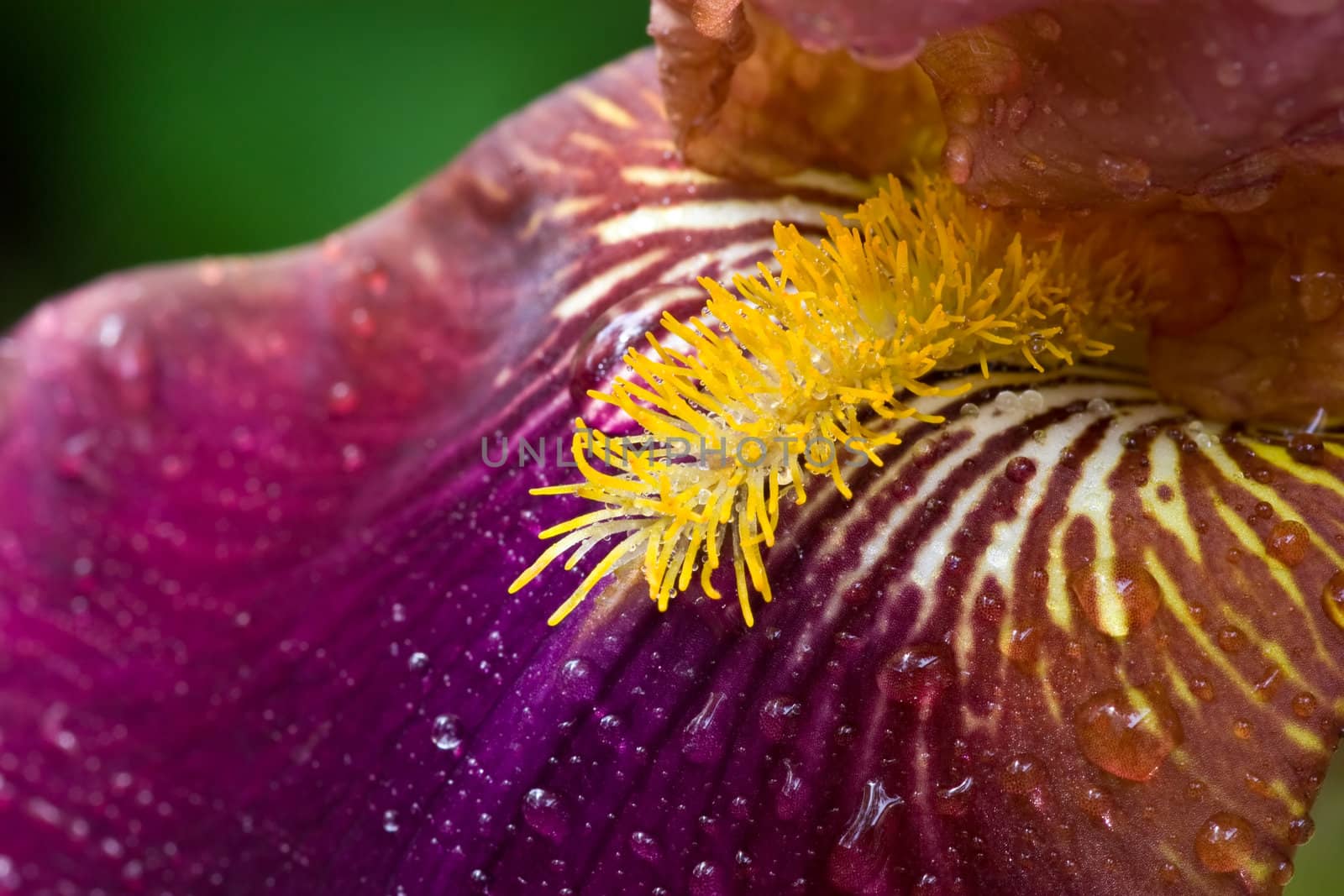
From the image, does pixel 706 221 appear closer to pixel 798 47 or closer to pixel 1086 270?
pixel 798 47

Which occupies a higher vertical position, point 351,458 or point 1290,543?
point 1290,543

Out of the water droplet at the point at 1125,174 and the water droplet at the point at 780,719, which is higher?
the water droplet at the point at 1125,174

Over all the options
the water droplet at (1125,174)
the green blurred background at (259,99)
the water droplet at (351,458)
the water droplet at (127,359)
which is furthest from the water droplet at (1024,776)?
the green blurred background at (259,99)

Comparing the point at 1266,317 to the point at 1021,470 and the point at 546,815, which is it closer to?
the point at 1021,470

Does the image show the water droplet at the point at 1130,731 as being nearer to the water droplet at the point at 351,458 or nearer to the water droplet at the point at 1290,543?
the water droplet at the point at 1290,543

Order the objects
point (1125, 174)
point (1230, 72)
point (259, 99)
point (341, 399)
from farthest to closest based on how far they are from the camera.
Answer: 1. point (259, 99)
2. point (341, 399)
3. point (1125, 174)
4. point (1230, 72)

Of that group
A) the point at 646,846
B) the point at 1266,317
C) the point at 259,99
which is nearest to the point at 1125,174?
the point at 1266,317

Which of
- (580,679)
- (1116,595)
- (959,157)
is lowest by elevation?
(580,679)
